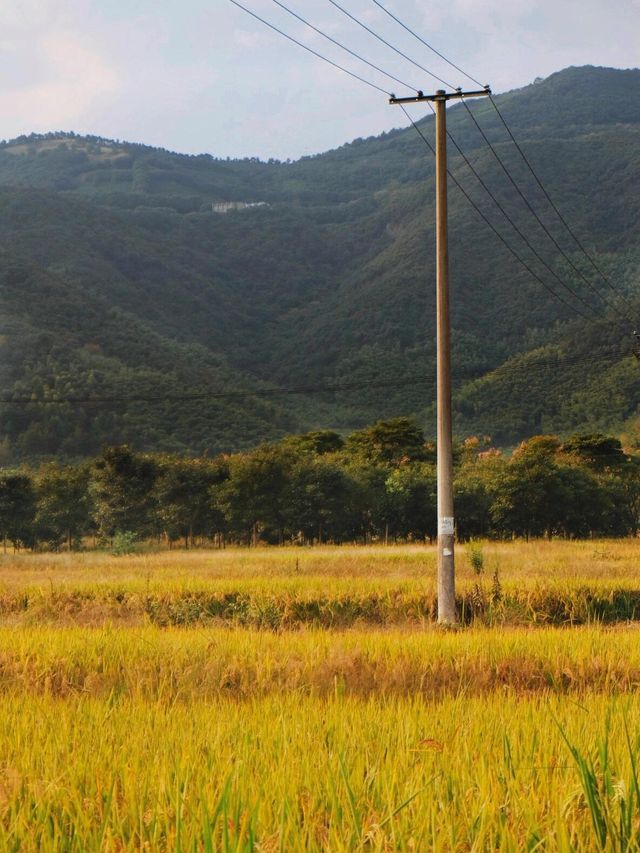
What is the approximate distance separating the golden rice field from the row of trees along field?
1238 inches

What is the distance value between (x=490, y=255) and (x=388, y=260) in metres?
23.9

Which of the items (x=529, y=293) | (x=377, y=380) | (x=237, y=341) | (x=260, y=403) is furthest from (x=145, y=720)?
(x=237, y=341)

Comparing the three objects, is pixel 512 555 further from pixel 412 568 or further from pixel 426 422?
pixel 426 422

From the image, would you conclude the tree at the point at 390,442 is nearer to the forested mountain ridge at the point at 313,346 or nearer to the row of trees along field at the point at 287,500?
the row of trees along field at the point at 287,500

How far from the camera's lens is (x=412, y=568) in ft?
86.2

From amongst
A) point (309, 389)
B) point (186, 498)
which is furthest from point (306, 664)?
point (309, 389)

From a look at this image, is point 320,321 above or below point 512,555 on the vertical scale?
above

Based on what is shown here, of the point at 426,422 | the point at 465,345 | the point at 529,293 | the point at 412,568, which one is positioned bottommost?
the point at 412,568

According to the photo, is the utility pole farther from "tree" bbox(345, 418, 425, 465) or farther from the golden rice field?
"tree" bbox(345, 418, 425, 465)

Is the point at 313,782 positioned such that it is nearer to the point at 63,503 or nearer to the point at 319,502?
the point at 319,502

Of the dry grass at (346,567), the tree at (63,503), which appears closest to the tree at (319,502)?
the tree at (63,503)

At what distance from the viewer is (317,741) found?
16.6 feet

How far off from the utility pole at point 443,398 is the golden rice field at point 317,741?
109cm

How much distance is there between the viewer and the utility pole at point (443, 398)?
1706 cm
